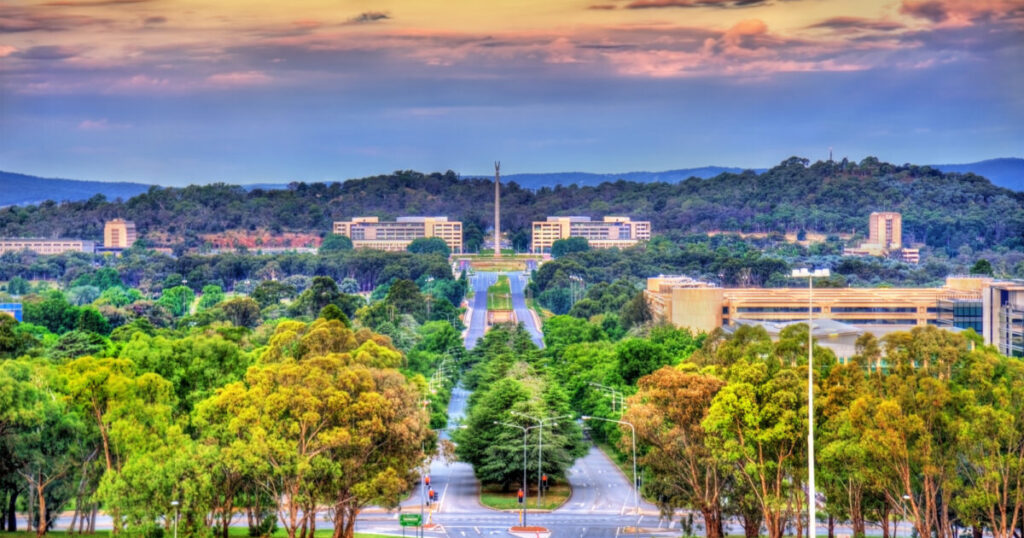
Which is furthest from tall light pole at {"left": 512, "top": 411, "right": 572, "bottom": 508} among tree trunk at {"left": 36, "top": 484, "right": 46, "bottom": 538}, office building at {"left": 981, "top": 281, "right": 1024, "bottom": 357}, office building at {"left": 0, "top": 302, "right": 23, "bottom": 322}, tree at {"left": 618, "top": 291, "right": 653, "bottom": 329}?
office building at {"left": 0, "top": 302, "right": 23, "bottom": 322}

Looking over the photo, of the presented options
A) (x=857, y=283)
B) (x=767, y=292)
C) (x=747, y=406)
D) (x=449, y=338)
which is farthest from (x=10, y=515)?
(x=857, y=283)

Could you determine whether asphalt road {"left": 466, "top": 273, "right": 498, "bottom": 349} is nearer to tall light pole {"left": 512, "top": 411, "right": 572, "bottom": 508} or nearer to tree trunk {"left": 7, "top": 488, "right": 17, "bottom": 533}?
tall light pole {"left": 512, "top": 411, "right": 572, "bottom": 508}

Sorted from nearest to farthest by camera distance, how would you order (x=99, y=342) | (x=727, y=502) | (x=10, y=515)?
(x=10, y=515) < (x=727, y=502) < (x=99, y=342)

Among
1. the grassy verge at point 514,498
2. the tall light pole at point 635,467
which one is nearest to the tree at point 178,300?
the grassy verge at point 514,498

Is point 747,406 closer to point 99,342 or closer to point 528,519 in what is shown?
point 528,519

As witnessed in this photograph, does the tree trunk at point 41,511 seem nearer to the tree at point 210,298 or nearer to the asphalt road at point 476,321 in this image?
the asphalt road at point 476,321

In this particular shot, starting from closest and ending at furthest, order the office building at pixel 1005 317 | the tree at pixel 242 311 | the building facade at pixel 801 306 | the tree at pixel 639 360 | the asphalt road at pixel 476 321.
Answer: the office building at pixel 1005 317
the tree at pixel 639 360
the building facade at pixel 801 306
the tree at pixel 242 311
the asphalt road at pixel 476 321
